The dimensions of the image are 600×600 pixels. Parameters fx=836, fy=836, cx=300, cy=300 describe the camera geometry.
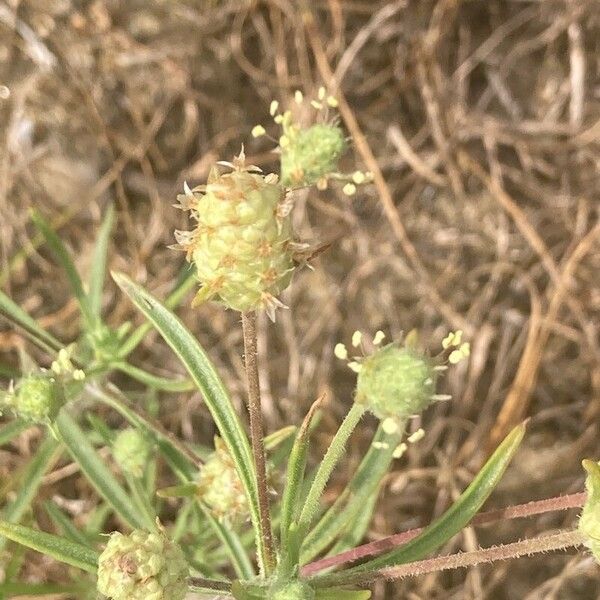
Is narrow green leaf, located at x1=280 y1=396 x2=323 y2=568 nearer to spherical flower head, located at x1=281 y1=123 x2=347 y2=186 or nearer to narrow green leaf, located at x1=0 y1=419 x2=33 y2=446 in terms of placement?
spherical flower head, located at x1=281 y1=123 x2=347 y2=186

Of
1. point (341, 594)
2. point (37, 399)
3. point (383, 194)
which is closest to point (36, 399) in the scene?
point (37, 399)

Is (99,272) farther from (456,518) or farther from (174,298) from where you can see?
(456,518)

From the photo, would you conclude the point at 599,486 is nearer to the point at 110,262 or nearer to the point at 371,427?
the point at 371,427

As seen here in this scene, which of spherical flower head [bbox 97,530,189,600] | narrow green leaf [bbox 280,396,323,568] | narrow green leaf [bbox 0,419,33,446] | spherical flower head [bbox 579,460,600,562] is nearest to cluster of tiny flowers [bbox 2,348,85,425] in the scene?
narrow green leaf [bbox 0,419,33,446]

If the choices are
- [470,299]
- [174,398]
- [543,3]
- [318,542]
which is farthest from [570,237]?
[318,542]

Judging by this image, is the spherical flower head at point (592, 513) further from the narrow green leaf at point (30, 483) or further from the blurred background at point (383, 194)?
the blurred background at point (383, 194)

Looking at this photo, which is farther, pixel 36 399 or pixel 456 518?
pixel 36 399
